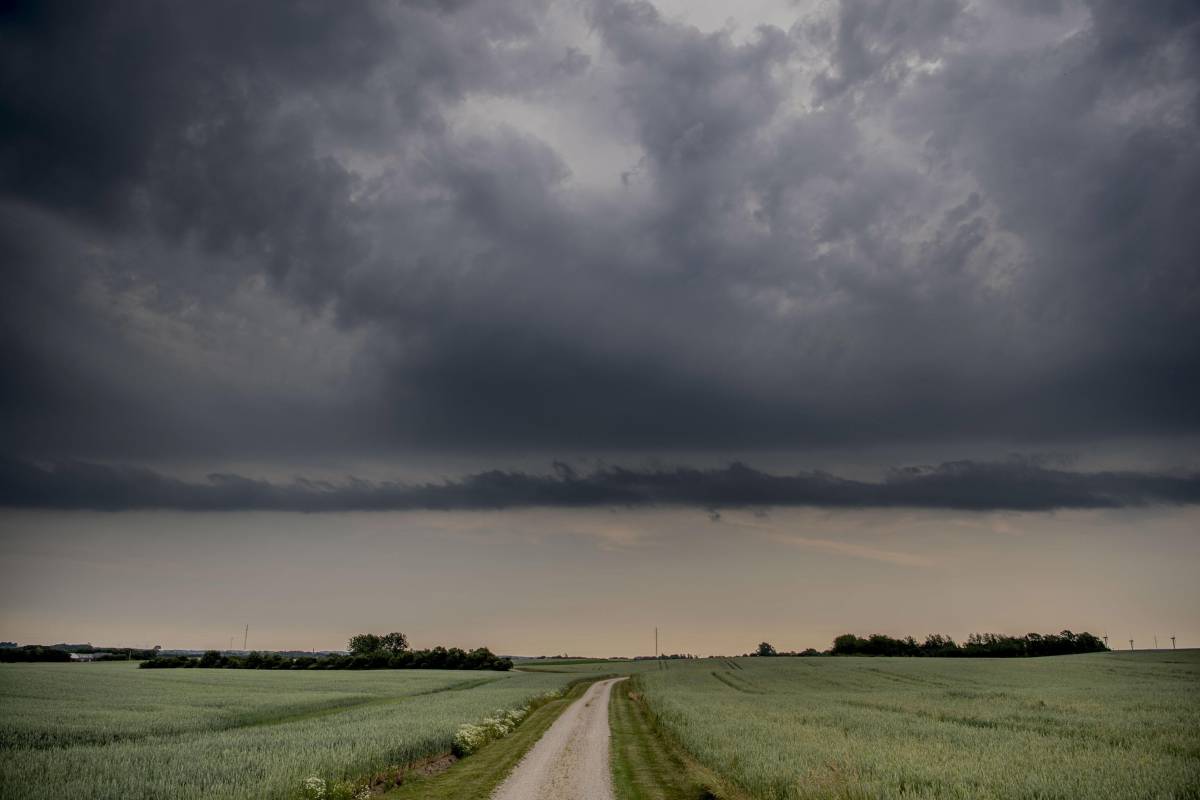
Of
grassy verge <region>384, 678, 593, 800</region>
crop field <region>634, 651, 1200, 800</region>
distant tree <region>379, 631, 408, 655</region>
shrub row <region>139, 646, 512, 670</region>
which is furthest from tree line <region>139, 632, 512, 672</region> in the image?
grassy verge <region>384, 678, 593, 800</region>

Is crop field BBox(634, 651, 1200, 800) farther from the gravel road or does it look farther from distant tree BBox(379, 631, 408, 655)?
distant tree BBox(379, 631, 408, 655)

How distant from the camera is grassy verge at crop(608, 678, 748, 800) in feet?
57.8

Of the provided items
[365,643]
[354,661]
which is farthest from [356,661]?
[365,643]

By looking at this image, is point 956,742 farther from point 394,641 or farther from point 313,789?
point 394,641

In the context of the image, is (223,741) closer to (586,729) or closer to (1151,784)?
(586,729)

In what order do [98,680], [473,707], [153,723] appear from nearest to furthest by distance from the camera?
[153,723] < [473,707] < [98,680]

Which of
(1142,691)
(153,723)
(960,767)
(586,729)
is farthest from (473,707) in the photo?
(1142,691)

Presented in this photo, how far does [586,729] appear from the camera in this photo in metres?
32.4

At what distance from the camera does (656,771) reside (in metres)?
21.0

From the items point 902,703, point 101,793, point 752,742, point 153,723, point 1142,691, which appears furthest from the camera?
point 1142,691

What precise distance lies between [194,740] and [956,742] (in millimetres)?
30401

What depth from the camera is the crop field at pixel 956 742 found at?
16297 millimetres

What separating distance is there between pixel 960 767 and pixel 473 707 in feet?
93.5

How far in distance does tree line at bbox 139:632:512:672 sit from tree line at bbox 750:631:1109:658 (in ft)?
352
